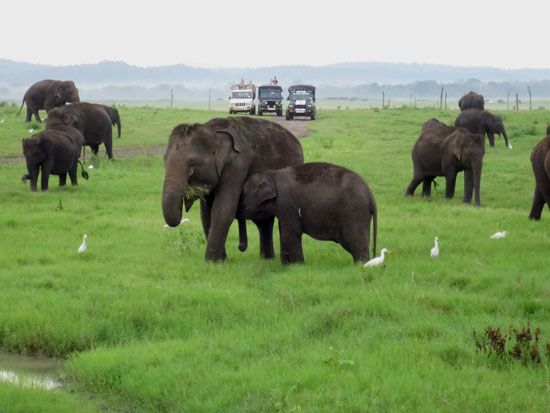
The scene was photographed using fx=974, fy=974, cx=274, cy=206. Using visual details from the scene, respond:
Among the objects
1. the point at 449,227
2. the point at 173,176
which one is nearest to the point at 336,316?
the point at 173,176

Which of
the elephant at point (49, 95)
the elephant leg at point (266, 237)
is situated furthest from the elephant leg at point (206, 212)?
the elephant at point (49, 95)

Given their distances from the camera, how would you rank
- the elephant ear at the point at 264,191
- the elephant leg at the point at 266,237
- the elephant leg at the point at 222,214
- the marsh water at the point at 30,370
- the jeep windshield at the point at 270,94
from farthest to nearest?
the jeep windshield at the point at 270,94
the elephant leg at the point at 266,237
the elephant leg at the point at 222,214
the elephant ear at the point at 264,191
the marsh water at the point at 30,370

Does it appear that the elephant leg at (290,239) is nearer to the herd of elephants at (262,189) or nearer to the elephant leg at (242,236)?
the herd of elephants at (262,189)

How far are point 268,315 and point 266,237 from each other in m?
3.35

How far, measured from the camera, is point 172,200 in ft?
40.8

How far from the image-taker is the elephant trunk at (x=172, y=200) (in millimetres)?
12438

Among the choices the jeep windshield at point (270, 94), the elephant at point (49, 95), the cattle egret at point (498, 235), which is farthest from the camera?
the jeep windshield at point (270, 94)

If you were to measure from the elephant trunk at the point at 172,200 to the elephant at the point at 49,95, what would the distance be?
28.1m

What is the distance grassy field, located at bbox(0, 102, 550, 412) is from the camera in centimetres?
805

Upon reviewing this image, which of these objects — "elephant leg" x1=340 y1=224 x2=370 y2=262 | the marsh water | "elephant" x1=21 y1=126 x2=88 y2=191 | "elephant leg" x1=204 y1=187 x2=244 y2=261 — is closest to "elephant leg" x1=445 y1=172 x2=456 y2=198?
"elephant" x1=21 y1=126 x2=88 y2=191

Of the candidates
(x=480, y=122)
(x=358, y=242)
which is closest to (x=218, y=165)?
(x=358, y=242)

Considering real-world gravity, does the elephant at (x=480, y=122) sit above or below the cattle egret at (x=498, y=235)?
above

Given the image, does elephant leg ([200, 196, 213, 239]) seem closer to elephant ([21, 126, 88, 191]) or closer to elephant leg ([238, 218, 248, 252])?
elephant leg ([238, 218, 248, 252])

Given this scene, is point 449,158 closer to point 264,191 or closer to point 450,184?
point 450,184
